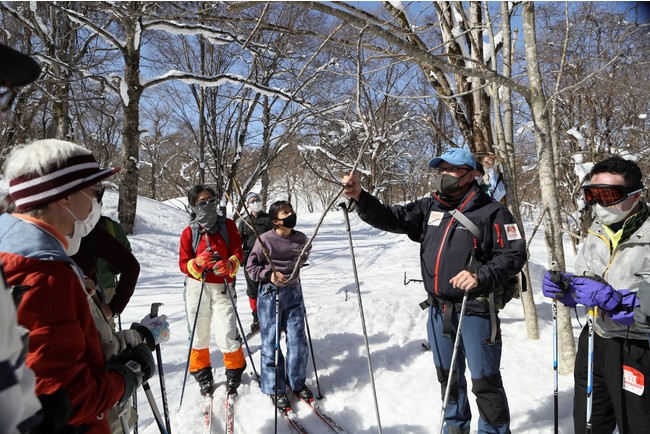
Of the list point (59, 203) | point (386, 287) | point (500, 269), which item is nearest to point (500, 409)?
A: point (500, 269)

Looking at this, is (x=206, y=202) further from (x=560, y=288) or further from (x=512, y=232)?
(x=560, y=288)

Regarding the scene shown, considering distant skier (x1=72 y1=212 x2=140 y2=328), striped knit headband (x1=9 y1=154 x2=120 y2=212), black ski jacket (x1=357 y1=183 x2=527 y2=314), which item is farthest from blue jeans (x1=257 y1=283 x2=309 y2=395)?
striped knit headband (x1=9 y1=154 x2=120 y2=212)

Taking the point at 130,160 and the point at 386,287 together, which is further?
the point at 130,160

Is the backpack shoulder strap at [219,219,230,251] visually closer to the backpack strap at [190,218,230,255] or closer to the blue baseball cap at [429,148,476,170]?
the backpack strap at [190,218,230,255]

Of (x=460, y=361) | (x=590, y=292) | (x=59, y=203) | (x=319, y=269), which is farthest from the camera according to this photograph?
→ (x=319, y=269)

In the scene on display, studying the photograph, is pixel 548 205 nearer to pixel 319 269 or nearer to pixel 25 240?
pixel 25 240

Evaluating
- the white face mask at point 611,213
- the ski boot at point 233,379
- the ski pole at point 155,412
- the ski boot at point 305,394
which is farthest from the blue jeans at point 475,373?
the ski boot at point 233,379

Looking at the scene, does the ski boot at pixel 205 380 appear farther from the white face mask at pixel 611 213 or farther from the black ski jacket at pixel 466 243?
the white face mask at pixel 611 213

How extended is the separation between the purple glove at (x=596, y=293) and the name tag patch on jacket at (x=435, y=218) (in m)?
0.93

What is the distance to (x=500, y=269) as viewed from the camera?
7.79ft

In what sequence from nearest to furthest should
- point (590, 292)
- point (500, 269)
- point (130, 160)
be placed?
point (590, 292) → point (500, 269) → point (130, 160)

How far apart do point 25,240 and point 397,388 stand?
3.50 meters

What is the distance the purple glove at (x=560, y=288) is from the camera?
7.88 ft

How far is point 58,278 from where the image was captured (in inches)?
49.4
